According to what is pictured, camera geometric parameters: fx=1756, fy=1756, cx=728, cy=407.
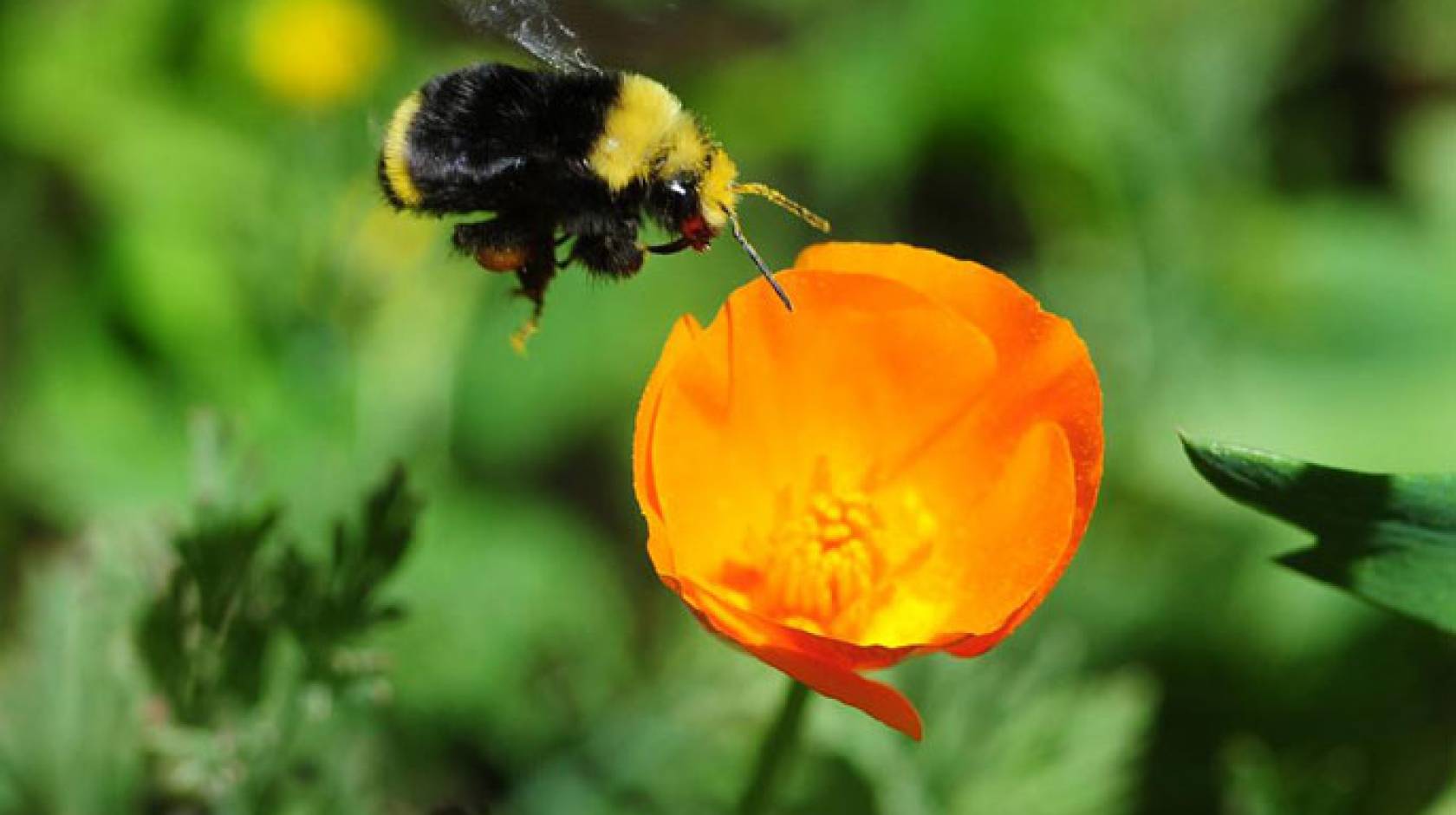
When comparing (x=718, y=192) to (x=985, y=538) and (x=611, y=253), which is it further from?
(x=985, y=538)

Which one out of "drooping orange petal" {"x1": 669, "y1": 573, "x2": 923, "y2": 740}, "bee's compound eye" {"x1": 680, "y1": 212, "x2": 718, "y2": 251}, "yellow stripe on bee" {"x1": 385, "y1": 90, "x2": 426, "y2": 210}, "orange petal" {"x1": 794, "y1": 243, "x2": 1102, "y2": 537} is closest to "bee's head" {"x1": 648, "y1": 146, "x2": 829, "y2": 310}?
"bee's compound eye" {"x1": 680, "y1": 212, "x2": 718, "y2": 251}

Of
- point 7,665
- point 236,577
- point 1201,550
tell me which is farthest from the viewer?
point 1201,550

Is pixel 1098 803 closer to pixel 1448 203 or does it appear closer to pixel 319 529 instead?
pixel 319 529

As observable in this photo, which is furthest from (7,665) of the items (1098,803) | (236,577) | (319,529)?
(1098,803)

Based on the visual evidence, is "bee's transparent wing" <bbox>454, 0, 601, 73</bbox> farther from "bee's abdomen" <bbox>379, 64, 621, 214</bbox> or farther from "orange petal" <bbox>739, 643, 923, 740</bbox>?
"orange petal" <bbox>739, 643, 923, 740</bbox>

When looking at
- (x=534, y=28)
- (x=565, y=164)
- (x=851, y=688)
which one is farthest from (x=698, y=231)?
(x=851, y=688)

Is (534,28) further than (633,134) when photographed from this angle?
Yes
